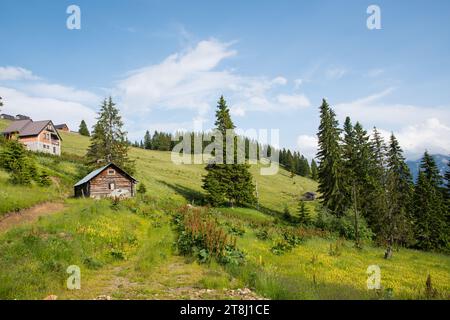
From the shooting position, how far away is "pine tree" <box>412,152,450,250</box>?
45.3 m

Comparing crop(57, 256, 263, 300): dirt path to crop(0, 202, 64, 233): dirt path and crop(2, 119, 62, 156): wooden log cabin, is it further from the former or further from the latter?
crop(2, 119, 62, 156): wooden log cabin

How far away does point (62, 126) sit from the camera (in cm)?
14212

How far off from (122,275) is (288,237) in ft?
59.3

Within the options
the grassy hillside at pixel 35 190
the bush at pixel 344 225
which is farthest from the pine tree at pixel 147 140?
the bush at pixel 344 225

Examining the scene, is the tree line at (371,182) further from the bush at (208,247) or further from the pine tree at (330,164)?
the bush at (208,247)

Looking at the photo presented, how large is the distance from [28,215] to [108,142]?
83.5 feet

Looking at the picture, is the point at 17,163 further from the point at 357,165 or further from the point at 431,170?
the point at 431,170

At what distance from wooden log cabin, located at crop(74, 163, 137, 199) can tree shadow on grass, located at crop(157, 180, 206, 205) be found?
541 inches

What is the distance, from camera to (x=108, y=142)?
157 ft

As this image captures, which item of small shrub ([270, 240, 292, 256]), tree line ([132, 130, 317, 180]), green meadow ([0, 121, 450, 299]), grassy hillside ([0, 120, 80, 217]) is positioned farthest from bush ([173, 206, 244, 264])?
tree line ([132, 130, 317, 180])

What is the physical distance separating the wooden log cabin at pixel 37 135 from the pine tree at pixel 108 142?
66.3 feet
